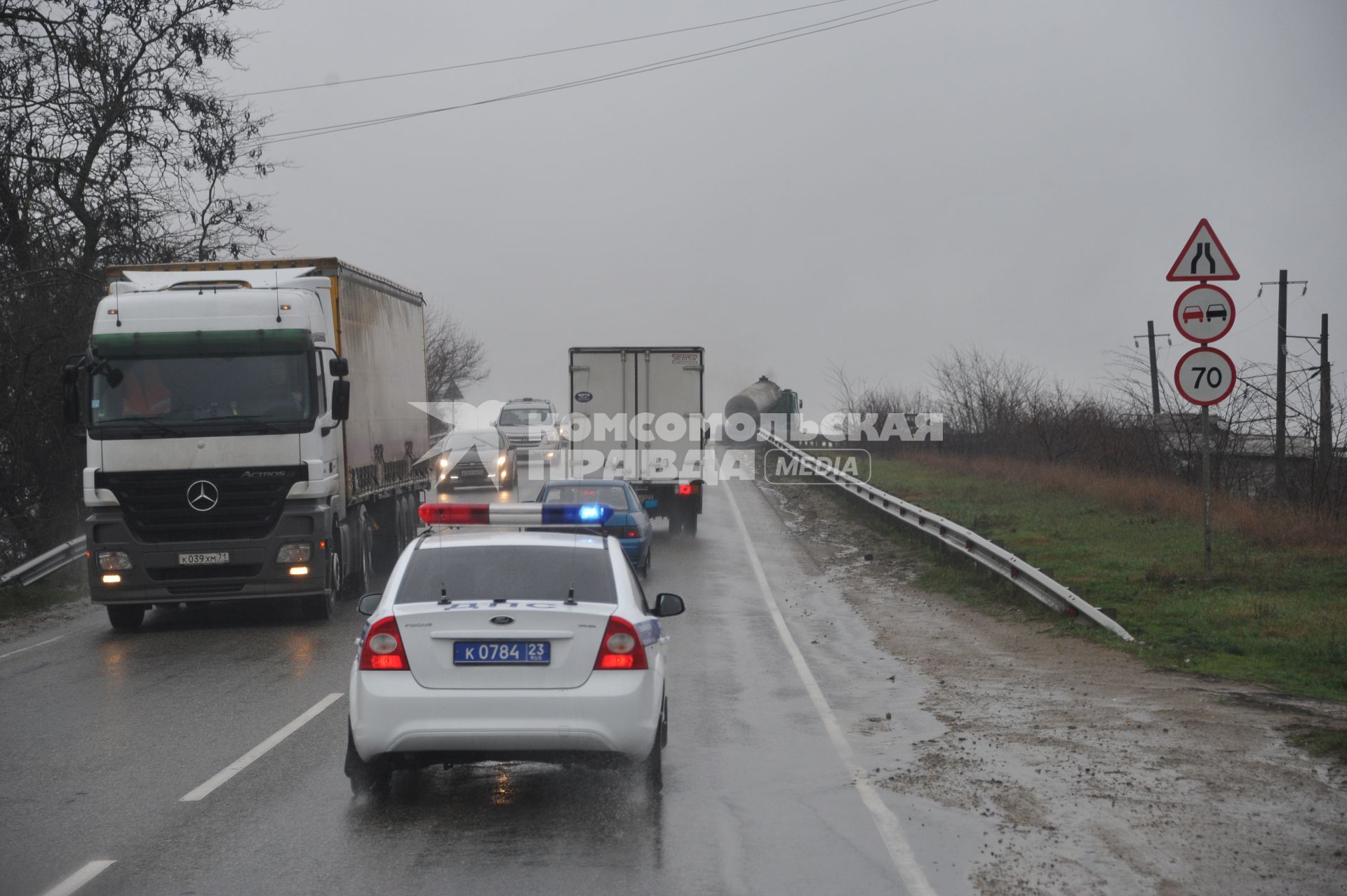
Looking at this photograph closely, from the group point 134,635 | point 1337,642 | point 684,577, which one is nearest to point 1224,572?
point 1337,642

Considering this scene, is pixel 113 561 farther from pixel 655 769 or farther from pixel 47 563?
pixel 655 769

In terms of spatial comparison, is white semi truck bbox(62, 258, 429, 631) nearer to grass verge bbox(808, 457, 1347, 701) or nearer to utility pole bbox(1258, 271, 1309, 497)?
grass verge bbox(808, 457, 1347, 701)

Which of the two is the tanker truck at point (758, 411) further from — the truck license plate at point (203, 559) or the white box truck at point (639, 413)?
the truck license plate at point (203, 559)

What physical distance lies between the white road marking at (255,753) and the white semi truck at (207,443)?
442 centimetres

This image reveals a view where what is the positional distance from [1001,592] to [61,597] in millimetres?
12537

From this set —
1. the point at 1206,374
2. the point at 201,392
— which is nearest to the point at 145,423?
the point at 201,392

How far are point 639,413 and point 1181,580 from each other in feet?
40.2

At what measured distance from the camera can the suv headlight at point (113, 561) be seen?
14.2m

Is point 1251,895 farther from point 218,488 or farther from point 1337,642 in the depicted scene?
point 218,488

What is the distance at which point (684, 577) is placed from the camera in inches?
764

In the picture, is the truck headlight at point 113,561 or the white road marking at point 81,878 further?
the truck headlight at point 113,561

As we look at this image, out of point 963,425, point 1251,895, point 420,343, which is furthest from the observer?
point 963,425

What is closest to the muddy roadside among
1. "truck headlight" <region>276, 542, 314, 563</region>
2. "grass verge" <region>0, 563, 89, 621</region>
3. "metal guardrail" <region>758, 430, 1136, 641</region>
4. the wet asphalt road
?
"metal guardrail" <region>758, 430, 1136, 641</region>

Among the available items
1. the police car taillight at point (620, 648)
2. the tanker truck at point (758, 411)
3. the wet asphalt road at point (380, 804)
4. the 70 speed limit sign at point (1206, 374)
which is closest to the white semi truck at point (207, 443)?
the wet asphalt road at point (380, 804)
